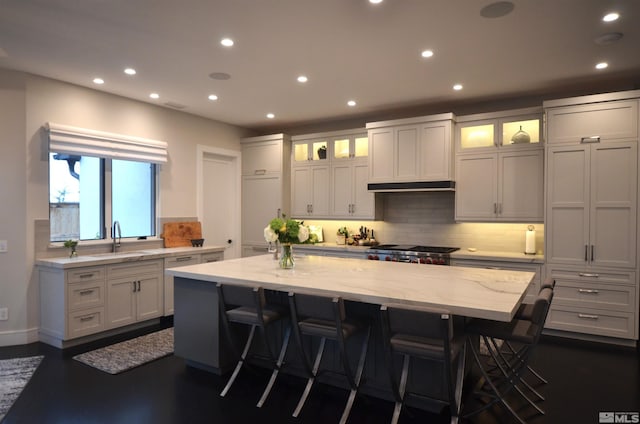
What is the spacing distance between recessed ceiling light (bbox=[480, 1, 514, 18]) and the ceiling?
0.05 metres

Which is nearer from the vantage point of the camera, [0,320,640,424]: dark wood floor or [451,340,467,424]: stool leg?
→ [451,340,467,424]: stool leg

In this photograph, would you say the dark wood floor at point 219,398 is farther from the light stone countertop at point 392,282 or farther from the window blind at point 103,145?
the window blind at point 103,145

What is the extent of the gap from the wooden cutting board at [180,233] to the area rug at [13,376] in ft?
6.89

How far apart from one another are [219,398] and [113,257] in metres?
2.30

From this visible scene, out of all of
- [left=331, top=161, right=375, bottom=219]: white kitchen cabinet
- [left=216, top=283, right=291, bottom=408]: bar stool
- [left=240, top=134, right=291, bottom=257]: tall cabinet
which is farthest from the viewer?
[left=240, top=134, right=291, bottom=257]: tall cabinet

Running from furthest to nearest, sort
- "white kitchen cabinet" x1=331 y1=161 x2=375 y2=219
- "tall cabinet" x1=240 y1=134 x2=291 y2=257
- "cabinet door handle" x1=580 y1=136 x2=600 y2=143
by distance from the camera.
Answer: "tall cabinet" x1=240 y1=134 x2=291 y2=257 < "white kitchen cabinet" x1=331 y1=161 x2=375 y2=219 < "cabinet door handle" x1=580 y1=136 x2=600 y2=143

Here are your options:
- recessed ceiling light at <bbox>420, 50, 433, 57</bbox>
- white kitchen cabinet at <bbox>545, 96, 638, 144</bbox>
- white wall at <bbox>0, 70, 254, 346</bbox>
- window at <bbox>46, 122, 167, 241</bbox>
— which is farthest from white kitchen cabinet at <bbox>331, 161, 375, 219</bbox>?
white wall at <bbox>0, 70, 254, 346</bbox>

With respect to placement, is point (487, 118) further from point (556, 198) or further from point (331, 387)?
point (331, 387)

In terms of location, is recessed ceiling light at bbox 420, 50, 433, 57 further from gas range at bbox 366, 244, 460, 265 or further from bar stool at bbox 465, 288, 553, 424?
gas range at bbox 366, 244, 460, 265

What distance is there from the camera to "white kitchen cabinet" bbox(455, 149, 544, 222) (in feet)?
15.2

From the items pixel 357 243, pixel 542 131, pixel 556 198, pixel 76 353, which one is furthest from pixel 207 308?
pixel 542 131

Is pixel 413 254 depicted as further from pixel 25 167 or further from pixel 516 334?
pixel 25 167

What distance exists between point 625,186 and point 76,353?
5743 millimetres

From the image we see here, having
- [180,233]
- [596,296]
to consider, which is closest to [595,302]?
[596,296]
